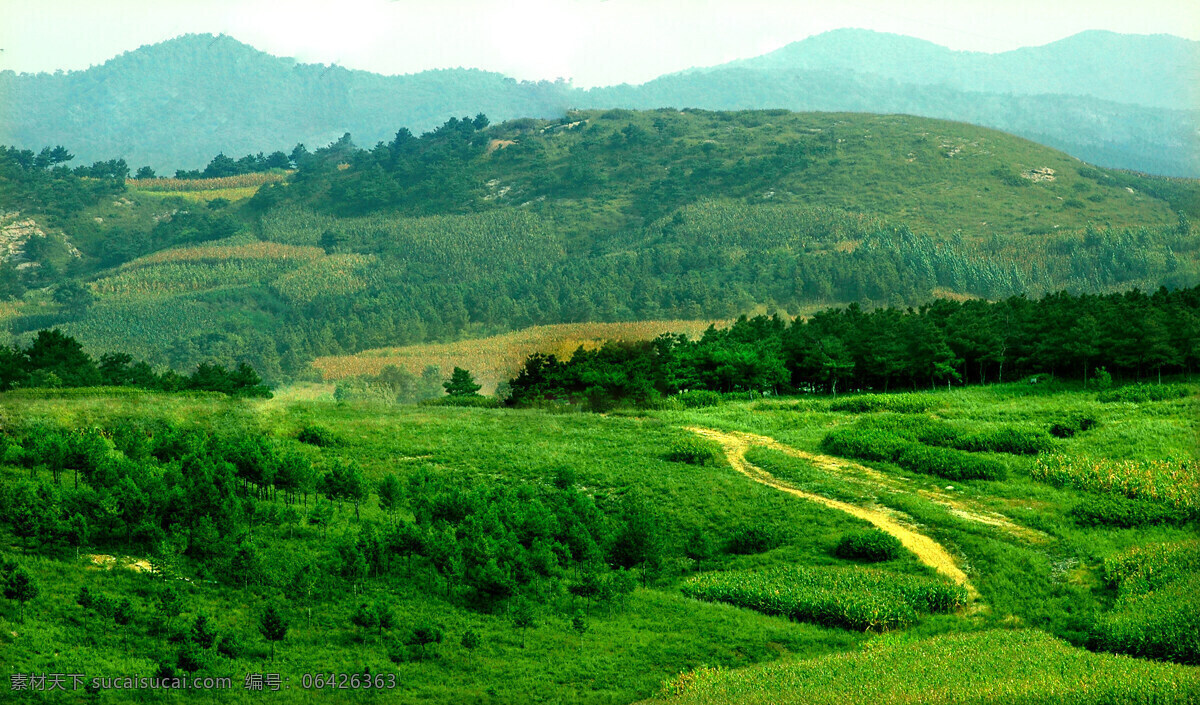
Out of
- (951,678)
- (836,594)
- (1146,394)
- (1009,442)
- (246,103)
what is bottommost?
(836,594)

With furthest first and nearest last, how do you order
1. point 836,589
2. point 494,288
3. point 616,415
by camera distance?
point 494,288
point 616,415
point 836,589

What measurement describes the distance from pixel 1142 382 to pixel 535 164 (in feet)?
358

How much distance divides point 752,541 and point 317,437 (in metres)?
15.7

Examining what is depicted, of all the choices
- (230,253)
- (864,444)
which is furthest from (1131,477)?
(230,253)

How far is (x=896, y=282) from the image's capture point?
94125mm

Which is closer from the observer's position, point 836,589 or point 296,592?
point 296,592

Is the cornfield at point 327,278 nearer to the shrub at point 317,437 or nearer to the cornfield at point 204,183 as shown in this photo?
the cornfield at point 204,183

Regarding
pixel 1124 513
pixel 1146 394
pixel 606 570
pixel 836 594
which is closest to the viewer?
pixel 836 594

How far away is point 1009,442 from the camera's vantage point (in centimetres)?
3538

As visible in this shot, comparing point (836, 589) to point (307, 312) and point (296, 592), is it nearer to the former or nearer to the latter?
point (296, 592)

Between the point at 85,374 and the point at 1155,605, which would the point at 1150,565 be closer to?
the point at 1155,605

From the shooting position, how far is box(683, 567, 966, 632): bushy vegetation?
23.4 meters

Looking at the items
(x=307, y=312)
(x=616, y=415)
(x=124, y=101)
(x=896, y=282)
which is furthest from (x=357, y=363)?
(x=124, y=101)

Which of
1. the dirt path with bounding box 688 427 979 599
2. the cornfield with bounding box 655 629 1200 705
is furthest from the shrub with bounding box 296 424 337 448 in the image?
the cornfield with bounding box 655 629 1200 705
